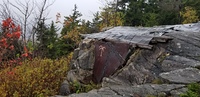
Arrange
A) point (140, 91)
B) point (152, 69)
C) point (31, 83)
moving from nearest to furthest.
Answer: point (140, 91)
point (152, 69)
point (31, 83)

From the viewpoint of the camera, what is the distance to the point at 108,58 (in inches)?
269

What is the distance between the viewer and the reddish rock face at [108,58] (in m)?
6.62

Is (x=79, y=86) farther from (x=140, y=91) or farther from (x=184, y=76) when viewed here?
(x=184, y=76)

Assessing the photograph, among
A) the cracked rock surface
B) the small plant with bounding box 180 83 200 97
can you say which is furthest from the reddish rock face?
the small plant with bounding box 180 83 200 97

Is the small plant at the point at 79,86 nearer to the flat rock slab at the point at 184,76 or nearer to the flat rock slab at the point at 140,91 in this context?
the flat rock slab at the point at 140,91

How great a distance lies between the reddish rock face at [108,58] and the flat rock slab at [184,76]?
169cm

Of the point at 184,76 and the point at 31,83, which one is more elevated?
the point at 184,76

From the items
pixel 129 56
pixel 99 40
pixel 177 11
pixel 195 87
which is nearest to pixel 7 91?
pixel 99 40

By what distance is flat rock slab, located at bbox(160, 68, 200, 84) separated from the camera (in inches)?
188

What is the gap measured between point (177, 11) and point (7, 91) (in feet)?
65.6

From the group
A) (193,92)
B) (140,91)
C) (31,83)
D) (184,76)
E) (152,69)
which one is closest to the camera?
(193,92)

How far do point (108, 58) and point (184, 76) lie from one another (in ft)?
8.14

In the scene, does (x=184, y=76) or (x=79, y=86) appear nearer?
(x=184, y=76)

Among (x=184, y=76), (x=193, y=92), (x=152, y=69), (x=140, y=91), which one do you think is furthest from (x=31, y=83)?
(x=193, y=92)
